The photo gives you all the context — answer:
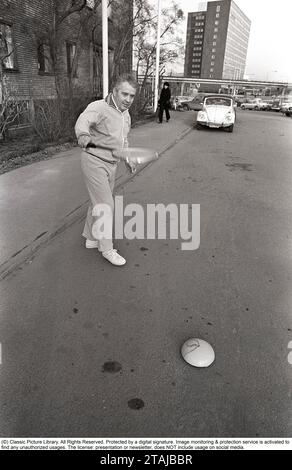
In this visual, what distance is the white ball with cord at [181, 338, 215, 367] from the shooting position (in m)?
2.46

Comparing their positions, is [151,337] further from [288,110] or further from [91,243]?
[288,110]

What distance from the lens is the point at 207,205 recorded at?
593 centimetres

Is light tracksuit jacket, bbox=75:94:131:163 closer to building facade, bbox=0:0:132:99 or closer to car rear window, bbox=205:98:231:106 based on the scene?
building facade, bbox=0:0:132:99

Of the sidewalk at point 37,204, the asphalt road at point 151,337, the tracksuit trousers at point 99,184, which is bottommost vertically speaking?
the asphalt road at point 151,337

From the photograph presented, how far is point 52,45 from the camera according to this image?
16.6 metres

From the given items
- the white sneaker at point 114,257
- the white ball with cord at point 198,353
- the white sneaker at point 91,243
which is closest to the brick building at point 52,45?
the white sneaker at point 91,243

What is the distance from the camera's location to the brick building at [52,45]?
542 inches

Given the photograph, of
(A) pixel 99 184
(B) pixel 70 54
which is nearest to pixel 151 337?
(A) pixel 99 184

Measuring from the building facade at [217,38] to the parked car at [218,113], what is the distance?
463 feet

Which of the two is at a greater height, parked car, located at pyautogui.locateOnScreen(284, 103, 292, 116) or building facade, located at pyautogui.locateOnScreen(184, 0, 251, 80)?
building facade, located at pyautogui.locateOnScreen(184, 0, 251, 80)

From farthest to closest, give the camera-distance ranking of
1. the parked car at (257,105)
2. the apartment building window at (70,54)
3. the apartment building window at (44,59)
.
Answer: the parked car at (257,105)
the apartment building window at (70,54)
the apartment building window at (44,59)

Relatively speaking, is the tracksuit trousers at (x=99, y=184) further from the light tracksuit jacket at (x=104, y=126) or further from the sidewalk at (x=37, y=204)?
the sidewalk at (x=37, y=204)

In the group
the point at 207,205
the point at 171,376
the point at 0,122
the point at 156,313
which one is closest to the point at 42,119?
the point at 0,122

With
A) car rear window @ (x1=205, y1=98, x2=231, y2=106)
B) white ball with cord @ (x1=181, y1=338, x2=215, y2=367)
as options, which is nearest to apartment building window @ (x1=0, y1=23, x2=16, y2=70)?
car rear window @ (x1=205, y1=98, x2=231, y2=106)
